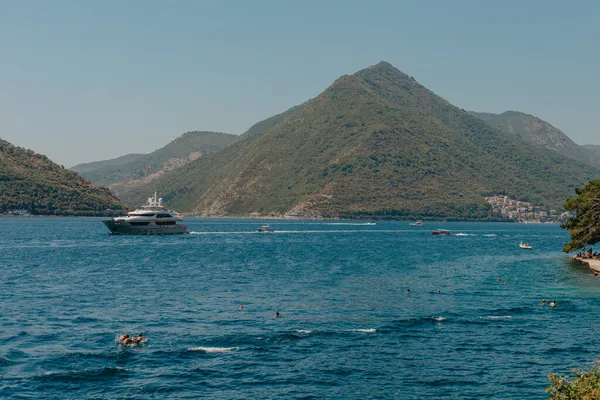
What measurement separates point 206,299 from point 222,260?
51.0 metres

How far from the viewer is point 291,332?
4938 cm

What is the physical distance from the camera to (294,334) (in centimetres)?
4878

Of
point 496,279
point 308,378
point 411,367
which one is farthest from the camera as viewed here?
point 496,279

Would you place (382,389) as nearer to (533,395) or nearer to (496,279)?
(533,395)

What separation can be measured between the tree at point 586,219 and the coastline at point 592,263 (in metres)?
2.92

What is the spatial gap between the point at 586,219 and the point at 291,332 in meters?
76.5

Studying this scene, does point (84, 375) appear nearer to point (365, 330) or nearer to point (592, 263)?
point (365, 330)

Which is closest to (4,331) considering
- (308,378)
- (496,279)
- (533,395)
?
(308,378)

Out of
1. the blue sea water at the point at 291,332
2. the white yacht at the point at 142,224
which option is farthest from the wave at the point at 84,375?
the white yacht at the point at 142,224

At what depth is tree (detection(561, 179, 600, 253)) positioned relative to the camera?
105m

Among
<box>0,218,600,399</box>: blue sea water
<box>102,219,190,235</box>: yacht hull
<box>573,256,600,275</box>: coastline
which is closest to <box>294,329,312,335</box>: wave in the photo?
<box>0,218,600,399</box>: blue sea water

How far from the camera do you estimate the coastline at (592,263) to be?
94.6 metres

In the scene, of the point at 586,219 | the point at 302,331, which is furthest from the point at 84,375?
the point at 586,219

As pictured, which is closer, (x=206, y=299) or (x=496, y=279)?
(x=206, y=299)
